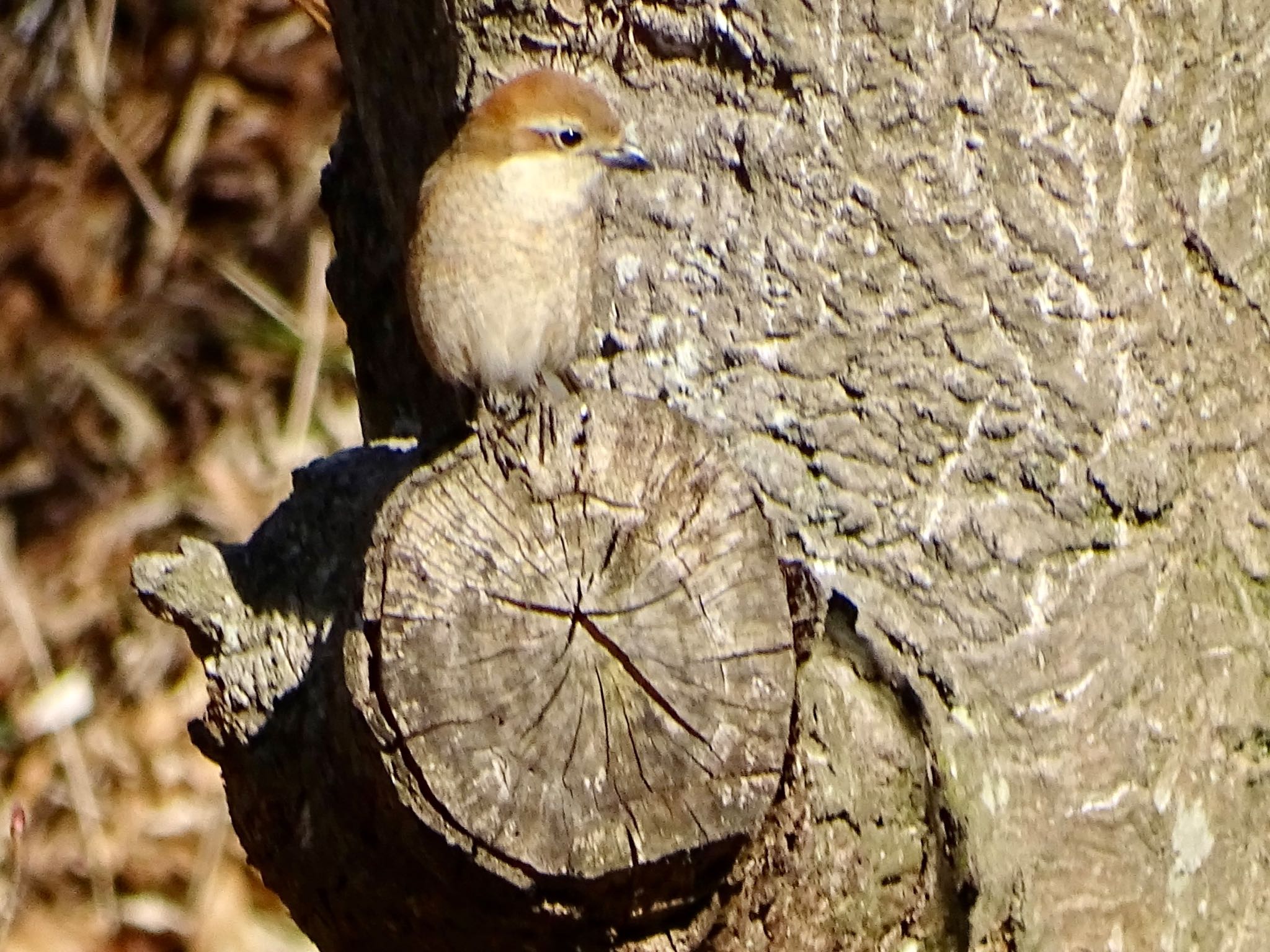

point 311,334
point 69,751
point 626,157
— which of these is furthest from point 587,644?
point 69,751

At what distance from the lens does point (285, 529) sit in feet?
10.1

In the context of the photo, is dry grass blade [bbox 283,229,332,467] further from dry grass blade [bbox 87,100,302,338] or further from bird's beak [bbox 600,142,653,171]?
bird's beak [bbox 600,142,653,171]

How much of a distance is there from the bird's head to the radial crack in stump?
62 centimetres

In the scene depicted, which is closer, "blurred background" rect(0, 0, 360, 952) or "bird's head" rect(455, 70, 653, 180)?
"bird's head" rect(455, 70, 653, 180)

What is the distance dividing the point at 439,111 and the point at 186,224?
10.5ft

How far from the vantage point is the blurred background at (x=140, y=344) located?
20.4ft

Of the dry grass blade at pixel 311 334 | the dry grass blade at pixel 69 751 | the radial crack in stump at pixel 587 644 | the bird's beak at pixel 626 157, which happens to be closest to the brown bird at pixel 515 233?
the bird's beak at pixel 626 157

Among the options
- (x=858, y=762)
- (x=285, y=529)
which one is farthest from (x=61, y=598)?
(x=858, y=762)

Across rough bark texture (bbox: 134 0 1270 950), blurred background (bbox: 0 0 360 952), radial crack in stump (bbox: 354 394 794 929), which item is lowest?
radial crack in stump (bbox: 354 394 794 929)

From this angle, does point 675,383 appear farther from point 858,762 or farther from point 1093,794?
point 1093,794

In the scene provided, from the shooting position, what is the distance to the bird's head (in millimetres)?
2922

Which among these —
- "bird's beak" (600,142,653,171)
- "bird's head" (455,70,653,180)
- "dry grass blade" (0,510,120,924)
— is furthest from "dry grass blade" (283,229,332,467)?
"bird's beak" (600,142,653,171)

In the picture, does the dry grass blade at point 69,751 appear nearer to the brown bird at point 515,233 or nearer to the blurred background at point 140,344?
the blurred background at point 140,344

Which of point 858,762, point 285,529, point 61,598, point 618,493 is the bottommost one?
point 858,762
